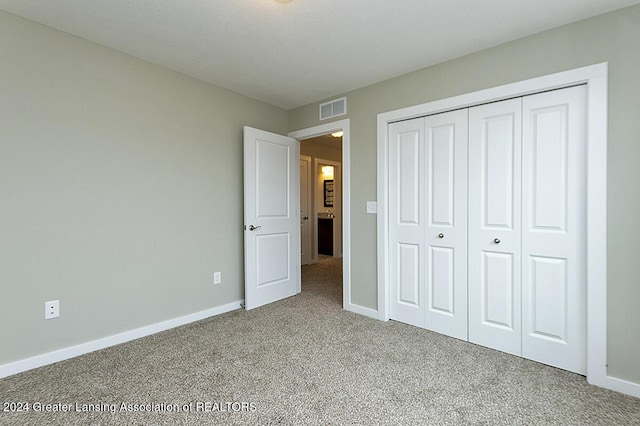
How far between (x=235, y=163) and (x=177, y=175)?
26.5 inches

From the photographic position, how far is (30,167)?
209cm

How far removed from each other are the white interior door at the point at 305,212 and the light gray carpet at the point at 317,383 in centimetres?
328

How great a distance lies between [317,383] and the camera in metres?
1.94

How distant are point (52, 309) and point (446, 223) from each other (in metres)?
3.13

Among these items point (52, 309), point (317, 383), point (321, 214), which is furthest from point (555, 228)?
point (321, 214)

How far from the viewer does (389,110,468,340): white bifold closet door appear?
8.47ft

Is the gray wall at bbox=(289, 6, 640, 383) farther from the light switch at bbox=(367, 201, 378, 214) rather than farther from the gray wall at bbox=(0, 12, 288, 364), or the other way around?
the gray wall at bbox=(0, 12, 288, 364)

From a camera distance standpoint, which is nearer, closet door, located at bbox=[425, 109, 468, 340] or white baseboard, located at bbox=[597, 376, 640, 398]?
white baseboard, located at bbox=[597, 376, 640, 398]

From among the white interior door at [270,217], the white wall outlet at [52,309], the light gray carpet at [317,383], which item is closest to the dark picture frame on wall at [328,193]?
the white interior door at [270,217]

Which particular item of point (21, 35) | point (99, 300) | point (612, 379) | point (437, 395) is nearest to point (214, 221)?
point (99, 300)

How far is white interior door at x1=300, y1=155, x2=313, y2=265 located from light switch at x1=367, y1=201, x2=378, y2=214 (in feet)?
9.50

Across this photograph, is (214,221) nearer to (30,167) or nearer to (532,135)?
(30,167)

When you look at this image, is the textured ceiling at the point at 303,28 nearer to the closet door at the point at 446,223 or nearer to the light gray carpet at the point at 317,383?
the closet door at the point at 446,223

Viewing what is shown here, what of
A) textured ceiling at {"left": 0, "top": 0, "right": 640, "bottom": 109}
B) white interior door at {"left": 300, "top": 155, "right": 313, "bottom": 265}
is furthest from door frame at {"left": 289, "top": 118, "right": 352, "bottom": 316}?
white interior door at {"left": 300, "top": 155, "right": 313, "bottom": 265}
